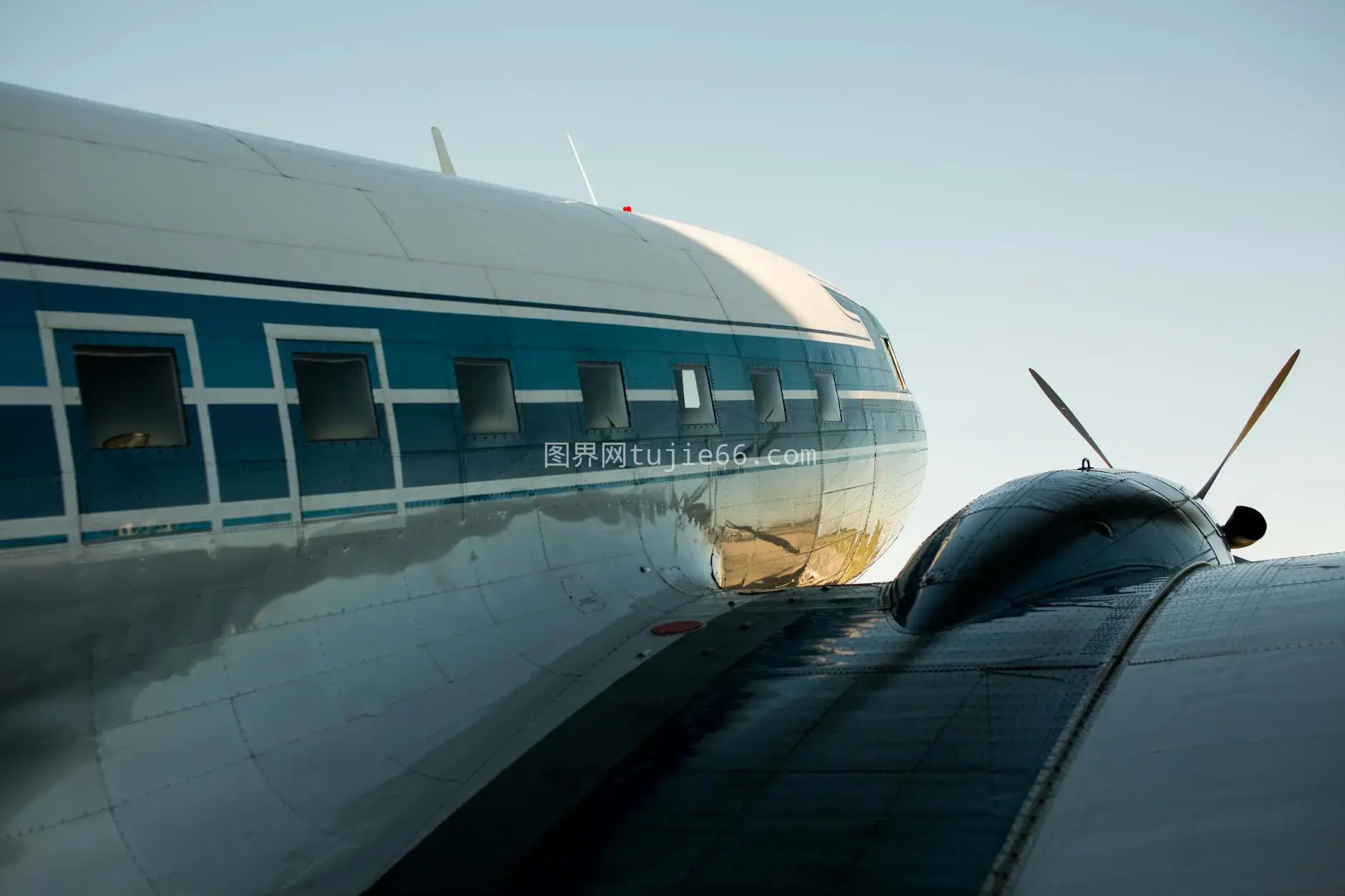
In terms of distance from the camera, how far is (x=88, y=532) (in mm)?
5148

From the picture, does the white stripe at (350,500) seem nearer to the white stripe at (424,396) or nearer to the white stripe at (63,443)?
the white stripe at (424,396)

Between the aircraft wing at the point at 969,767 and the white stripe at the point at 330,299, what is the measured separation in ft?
8.80

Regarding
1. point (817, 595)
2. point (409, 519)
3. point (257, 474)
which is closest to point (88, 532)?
point (257, 474)

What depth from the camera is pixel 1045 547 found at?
24.5 ft

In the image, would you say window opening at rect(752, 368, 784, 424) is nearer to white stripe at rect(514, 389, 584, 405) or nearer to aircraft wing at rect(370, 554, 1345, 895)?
white stripe at rect(514, 389, 584, 405)

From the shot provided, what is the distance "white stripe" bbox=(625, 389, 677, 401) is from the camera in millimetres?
9195

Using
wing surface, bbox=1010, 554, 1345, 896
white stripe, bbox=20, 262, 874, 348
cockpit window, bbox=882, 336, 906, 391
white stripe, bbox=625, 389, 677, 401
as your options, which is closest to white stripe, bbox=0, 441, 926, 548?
white stripe, bbox=625, 389, 677, 401

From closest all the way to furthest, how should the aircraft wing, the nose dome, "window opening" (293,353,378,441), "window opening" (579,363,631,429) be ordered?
the aircraft wing, "window opening" (293,353,378,441), the nose dome, "window opening" (579,363,631,429)

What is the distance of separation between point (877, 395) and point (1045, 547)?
252 inches

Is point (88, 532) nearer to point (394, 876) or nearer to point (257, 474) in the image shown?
point (257, 474)

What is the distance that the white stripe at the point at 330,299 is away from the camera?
5418 millimetres

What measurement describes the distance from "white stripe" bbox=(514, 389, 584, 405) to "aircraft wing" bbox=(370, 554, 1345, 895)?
223 cm

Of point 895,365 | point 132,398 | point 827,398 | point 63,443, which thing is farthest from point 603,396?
point 895,365

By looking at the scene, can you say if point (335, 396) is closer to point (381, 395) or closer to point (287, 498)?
point (381, 395)
